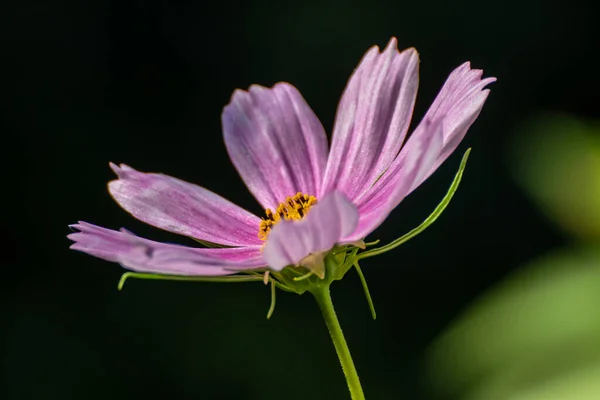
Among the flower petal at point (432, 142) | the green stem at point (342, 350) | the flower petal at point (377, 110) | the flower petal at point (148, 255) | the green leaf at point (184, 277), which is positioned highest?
the flower petal at point (377, 110)

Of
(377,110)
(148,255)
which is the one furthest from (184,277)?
(377,110)

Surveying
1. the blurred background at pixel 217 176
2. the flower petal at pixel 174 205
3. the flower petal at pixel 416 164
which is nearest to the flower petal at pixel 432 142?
the flower petal at pixel 416 164

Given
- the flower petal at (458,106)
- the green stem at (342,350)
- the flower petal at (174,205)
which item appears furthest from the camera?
the flower petal at (174,205)

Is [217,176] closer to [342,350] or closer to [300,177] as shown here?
[300,177]

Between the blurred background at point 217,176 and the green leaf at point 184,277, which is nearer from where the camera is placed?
the green leaf at point 184,277

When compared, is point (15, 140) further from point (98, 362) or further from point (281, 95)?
point (281, 95)

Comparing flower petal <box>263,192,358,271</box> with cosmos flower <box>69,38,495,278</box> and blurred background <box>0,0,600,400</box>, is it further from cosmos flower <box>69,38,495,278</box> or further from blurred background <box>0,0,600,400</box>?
blurred background <box>0,0,600,400</box>

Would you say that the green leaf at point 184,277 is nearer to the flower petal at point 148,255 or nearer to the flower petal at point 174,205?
the flower petal at point 148,255
